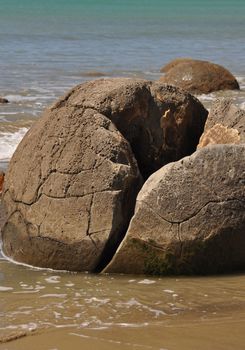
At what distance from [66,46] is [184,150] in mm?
25268

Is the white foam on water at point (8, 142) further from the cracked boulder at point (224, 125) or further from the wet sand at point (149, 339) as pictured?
the wet sand at point (149, 339)

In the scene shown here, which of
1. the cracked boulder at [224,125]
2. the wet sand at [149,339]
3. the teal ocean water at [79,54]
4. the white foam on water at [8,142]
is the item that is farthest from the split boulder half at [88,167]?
the teal ocean water at [79,54]

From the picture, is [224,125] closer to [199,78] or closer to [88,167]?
[88,167]

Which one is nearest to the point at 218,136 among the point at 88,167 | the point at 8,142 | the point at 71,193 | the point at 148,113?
the point at 148,113

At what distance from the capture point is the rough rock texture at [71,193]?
663cm

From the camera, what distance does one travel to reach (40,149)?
7098 millimetres

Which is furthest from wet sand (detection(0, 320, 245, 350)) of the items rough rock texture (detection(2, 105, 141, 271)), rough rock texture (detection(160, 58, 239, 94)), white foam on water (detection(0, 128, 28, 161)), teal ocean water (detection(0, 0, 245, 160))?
rough rock texture (detection(160, 58, 239, 94))

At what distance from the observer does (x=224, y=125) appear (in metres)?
7.42

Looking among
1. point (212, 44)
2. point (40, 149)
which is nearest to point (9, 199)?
point (40, 149)

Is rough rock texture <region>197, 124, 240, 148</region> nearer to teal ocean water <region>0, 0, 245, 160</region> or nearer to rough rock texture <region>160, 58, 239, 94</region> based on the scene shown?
teal ocean water <region>0, 0, 245, 160</region>

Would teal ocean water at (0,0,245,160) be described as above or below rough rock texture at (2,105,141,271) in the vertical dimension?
above

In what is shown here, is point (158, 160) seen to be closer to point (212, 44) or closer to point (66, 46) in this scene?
point (66, 46)

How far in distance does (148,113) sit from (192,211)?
3.81 ft

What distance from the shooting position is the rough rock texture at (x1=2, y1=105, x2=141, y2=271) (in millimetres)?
6629
